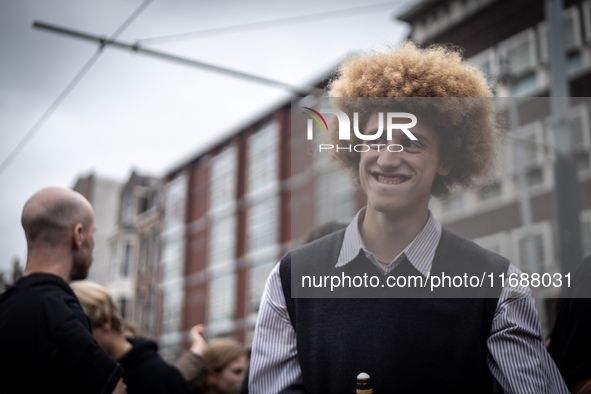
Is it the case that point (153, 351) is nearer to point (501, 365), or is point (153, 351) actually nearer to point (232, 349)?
point (232, 349)

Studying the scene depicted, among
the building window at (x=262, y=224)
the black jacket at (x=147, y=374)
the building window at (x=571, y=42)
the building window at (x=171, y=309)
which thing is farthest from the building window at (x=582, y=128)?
the building window at (x=171, y=309)

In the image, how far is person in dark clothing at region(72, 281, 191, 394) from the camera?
3.37 meters

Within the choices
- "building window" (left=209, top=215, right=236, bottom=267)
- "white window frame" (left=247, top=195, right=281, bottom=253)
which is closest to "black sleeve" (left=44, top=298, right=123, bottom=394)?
"white window frame" (left=247, top=195, right=281, bottom=253)

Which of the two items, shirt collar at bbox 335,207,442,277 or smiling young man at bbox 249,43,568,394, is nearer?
smiling young man at bbox 249,43,568,394

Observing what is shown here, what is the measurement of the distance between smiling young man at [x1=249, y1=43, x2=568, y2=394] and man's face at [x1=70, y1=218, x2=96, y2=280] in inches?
43.3

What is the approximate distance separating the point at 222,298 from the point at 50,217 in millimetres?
28611

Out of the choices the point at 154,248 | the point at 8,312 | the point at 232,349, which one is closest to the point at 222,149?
the point at 154,248

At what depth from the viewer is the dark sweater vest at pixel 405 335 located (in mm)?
1739

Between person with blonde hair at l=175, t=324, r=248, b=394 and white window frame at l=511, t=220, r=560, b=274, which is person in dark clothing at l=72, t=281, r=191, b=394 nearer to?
person with blonde hair at l=175, t=324, r=248, b=394

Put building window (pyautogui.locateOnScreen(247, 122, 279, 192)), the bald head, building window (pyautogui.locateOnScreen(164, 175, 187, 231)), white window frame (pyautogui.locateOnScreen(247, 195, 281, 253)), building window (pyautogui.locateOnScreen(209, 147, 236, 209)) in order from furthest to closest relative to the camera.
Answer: building window (pyautogui.locateOnScreen(164, 175, 187, 231)) < building window (pyautogui.locateOnScreen(209, 147, 236, 209)) < white window frame (pyautogui.locateOnScreen(247, 195, 281, 253)) < building window (pyautogui.locateOnScreen(247, 122, 279, 192)) < the bald head

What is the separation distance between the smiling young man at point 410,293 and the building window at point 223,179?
95.1 ft

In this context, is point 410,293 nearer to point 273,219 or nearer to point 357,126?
point 357,126

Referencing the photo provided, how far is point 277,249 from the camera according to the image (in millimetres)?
26734

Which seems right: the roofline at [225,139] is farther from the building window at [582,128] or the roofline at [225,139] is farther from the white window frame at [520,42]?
the building window at [582,128]
